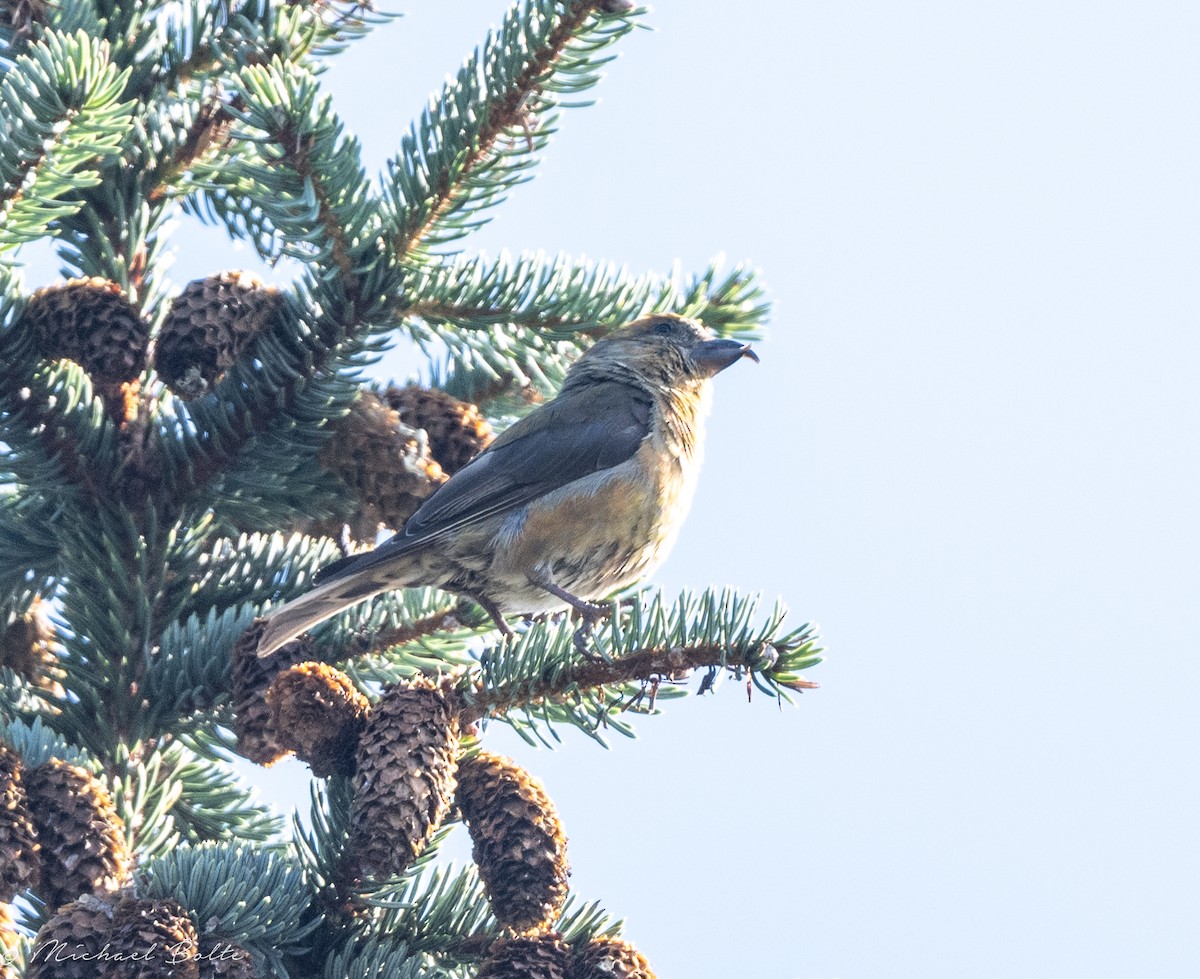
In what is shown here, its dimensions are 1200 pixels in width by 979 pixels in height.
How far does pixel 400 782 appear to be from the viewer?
7.92ft

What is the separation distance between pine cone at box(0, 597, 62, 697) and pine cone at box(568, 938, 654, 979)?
5.46 feet

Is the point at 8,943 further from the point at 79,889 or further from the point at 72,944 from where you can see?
the point at 72,944

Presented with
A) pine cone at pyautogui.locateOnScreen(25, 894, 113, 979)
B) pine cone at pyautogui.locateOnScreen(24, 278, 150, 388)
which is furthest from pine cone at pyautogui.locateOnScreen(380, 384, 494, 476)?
pine cone at pyautogui.locateOnScreen(25, 894, 113, 979)

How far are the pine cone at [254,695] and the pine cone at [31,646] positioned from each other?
764 mm

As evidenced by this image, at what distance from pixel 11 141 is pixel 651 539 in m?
2.01

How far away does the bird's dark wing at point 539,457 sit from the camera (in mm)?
3574

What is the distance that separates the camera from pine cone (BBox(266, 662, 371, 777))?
8.53 ft

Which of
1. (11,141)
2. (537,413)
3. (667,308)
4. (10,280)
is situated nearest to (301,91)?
(11,141)

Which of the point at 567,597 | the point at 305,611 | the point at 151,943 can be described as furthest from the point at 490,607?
the point at 151,943

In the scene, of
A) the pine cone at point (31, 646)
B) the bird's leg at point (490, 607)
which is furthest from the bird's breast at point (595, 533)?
the pine cone at point (31, 646)

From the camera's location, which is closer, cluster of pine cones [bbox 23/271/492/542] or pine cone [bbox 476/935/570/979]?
pine cone [bbox 476/935/570/979]

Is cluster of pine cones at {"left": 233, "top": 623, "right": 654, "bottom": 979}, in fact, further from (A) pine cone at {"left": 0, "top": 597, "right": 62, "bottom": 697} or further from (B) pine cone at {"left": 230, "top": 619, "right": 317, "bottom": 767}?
(A) pine cone at {"left": 0, "top": 597, "right": 62, "bottom": 697}

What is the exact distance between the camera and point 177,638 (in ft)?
9.96

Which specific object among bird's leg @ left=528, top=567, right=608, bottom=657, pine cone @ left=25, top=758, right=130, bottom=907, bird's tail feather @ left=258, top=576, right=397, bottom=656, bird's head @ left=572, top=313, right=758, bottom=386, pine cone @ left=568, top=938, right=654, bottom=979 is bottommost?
pine cone @ left=25, top=758, right=130, bottom=907
